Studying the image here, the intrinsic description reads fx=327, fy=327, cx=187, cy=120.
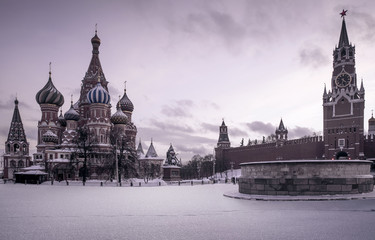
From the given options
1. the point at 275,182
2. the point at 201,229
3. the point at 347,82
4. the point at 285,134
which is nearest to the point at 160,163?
the point at 285,134

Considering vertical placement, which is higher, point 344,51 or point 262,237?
point 344,51

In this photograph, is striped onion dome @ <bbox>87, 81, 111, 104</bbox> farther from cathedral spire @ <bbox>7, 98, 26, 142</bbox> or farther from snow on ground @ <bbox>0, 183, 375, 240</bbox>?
snow on ground @ <bbox>0, 183, 375, 240</bbox>

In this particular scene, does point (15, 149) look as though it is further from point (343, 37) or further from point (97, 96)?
point (343, 37)

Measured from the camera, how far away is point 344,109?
227ft

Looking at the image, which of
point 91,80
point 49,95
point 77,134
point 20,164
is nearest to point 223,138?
point 91,80

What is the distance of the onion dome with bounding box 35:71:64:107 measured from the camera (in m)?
67.7

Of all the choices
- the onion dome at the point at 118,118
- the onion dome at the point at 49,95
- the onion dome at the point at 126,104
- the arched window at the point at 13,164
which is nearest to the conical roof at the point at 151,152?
the onion dome at the point at 126,104

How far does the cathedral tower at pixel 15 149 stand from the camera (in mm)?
75000

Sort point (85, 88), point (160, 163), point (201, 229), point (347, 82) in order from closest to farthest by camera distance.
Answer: point (201, 229) → point (85, 88) → point (347, 82) → point (160, 163)

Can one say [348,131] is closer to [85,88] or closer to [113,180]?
[113,180]

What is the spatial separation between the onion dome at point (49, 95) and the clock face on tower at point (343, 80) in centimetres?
6030

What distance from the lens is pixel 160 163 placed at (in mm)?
76188

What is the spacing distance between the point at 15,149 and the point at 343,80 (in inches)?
2980

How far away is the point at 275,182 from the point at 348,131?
56.2m
